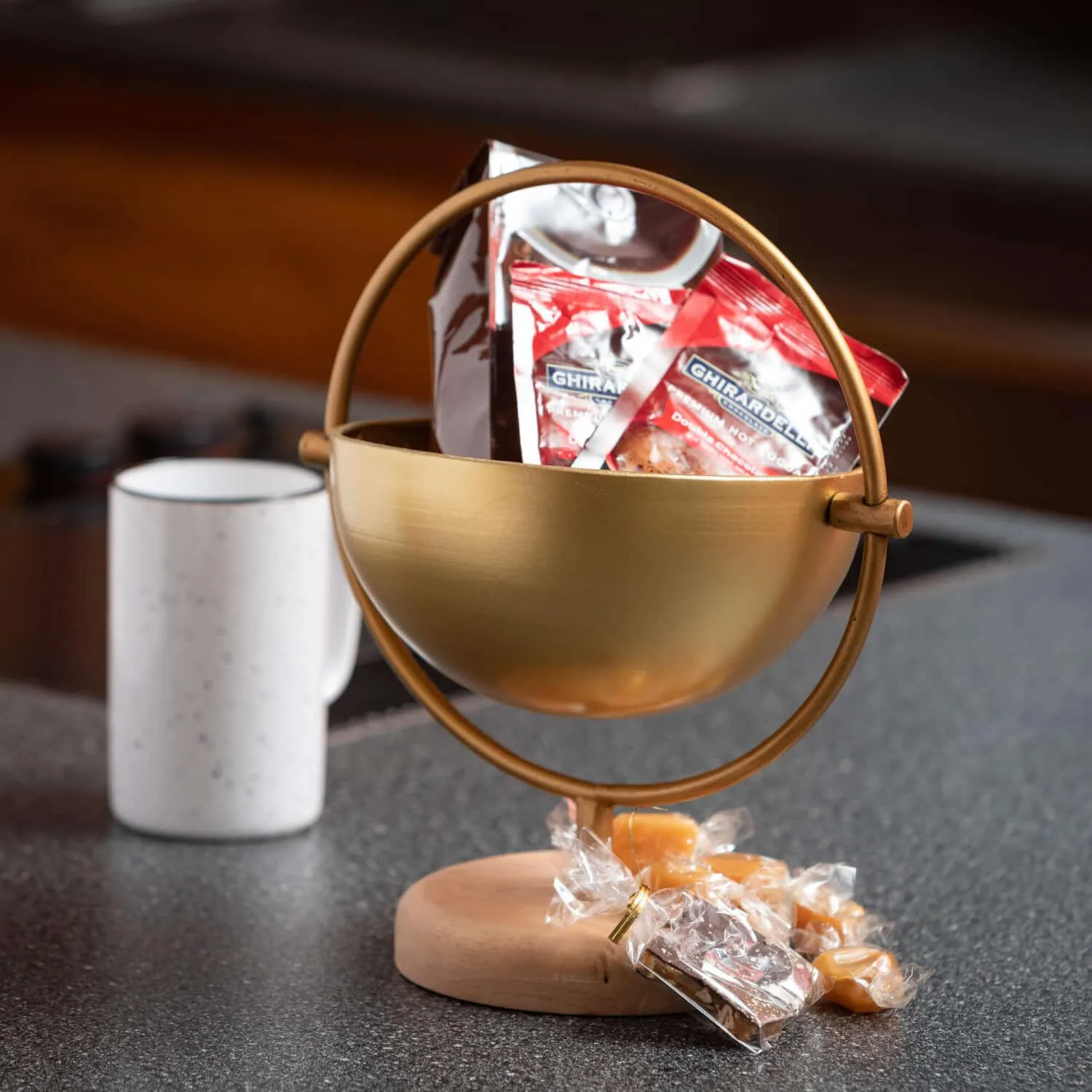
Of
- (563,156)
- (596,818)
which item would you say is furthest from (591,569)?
(563,156)

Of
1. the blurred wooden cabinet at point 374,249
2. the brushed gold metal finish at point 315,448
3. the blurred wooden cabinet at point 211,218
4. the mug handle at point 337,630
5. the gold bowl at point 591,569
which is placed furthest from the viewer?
the blurred wooden cabinet at point 211,218

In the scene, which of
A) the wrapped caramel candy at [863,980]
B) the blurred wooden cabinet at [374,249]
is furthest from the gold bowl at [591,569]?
the blurred wooden cabinet at [374,249]

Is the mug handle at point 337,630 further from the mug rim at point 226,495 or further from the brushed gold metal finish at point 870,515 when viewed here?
the brushed gold metal finish at point 870,515

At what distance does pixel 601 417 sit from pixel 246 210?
2.95 metres

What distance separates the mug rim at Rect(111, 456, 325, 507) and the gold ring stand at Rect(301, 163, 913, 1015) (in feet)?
0.47

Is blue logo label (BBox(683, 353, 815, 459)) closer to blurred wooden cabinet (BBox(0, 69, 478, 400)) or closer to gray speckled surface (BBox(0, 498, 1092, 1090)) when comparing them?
gray speckled surface (BBox(0, 498, 1092, 1090))

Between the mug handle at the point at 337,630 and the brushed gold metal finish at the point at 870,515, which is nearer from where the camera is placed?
the brushed gold metal finish at the point at 870,515

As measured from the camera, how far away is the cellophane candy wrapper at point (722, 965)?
2.09ft

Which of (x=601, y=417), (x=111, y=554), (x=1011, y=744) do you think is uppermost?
(x=601, y=417)

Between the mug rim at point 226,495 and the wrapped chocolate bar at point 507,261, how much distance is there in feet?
0.54

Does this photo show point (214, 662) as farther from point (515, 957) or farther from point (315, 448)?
point (515, 957)

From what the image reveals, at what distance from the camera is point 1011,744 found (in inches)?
41.3

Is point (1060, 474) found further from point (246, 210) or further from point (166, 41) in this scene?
point (166, 41)

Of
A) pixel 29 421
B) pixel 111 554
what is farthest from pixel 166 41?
pixel 111 554
